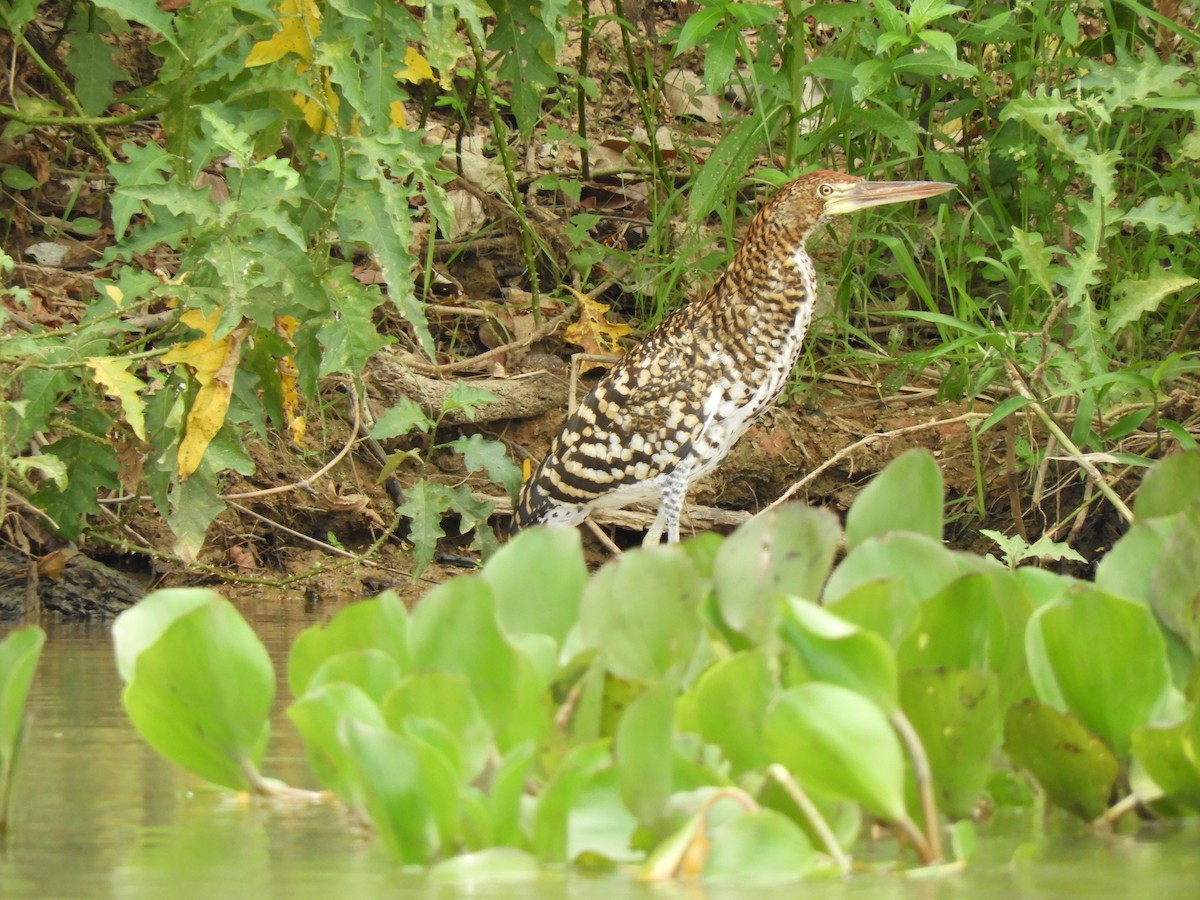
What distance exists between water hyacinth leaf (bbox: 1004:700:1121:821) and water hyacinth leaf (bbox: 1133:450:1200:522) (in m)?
0.62

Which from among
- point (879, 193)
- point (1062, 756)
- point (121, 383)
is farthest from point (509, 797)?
point (879, 193)

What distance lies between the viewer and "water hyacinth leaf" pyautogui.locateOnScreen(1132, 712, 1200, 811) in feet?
6.66

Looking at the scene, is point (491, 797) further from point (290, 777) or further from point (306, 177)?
point (306, 177)

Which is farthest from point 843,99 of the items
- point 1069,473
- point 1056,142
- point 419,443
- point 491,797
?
point 491,797

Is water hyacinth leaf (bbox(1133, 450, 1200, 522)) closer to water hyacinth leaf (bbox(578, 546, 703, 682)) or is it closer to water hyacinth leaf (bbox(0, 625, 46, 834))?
water hyacinth leaf (bbox(578, 546, 703, 682))

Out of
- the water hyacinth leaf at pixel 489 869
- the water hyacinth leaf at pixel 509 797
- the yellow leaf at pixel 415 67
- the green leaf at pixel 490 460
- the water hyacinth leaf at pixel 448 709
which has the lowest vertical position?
the green leaf at pixel 490 460

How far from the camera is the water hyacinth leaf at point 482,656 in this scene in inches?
81.5

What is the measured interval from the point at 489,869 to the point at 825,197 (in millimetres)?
4191

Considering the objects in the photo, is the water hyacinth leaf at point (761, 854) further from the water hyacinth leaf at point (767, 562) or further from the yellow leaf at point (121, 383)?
the yellow leaf at point (121, 383)

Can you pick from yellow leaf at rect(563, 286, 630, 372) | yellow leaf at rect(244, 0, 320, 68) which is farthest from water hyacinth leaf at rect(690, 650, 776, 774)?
yellow leaf at rect(563, 286, 630, 372)

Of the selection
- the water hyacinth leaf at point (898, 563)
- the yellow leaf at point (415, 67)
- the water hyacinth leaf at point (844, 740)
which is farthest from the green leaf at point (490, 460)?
the water hyacinth leaf at point (844, 740)

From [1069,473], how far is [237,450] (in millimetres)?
2800

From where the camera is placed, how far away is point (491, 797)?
1870 mm

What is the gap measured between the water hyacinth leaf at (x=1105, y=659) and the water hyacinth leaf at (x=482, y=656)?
0.65 m
